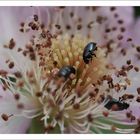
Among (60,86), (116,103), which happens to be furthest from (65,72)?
(116,103)

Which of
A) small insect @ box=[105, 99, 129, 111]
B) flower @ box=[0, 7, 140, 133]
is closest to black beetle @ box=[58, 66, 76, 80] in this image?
flower @ box=[0, 7, 140, 133]

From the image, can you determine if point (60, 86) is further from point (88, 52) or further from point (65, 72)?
point (88, 52)

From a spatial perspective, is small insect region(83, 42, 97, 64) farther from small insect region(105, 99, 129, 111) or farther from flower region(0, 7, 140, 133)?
small insect region(105, 99, 129, 111)

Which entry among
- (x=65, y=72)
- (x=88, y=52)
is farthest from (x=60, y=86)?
(x=88, y=52)

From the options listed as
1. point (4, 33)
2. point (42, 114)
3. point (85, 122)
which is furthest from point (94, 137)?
point (4, 33)

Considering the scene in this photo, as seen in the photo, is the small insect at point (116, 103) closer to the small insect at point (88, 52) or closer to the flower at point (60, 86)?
the flower at point (60, 86)

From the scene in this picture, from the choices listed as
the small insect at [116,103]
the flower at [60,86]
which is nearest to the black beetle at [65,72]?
the flower at [60,86]

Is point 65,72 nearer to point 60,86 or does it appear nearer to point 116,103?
point 60,86

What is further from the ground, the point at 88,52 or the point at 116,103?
the point at 88,52
